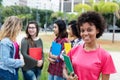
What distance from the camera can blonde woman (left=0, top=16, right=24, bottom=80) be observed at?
13.9ft

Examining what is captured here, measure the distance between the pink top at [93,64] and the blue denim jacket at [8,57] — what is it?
1.49 m

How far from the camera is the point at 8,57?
4258 millimetres

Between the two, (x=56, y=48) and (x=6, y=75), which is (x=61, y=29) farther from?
(x=6, y=75)

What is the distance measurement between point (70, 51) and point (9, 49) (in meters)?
1.36

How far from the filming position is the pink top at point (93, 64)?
2896 millimetres

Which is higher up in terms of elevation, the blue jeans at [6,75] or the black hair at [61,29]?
the black hair at [61,29]

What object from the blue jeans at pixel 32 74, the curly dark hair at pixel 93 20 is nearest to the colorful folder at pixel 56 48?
the blue jeans at pixel 32 74

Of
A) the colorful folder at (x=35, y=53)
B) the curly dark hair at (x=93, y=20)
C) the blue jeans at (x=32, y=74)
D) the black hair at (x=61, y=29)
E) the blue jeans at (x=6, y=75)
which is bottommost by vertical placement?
the blue jeans at (x=32, y=74)

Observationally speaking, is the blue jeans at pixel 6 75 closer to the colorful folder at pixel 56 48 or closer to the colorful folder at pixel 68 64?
the colorful folder at pixel 56 48

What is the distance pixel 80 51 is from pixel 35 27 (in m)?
2.74

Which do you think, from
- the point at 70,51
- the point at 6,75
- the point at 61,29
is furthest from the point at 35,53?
the point at 70,51

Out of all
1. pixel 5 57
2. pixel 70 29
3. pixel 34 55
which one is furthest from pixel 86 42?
pixel 34 55

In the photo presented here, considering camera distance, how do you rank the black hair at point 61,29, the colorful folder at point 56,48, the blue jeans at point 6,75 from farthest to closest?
the black hair at point 61,29 → the colorful folder at point 56,48 → the blue jeans at point 6,75

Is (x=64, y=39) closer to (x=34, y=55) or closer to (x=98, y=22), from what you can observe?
(x=34, y=55)
